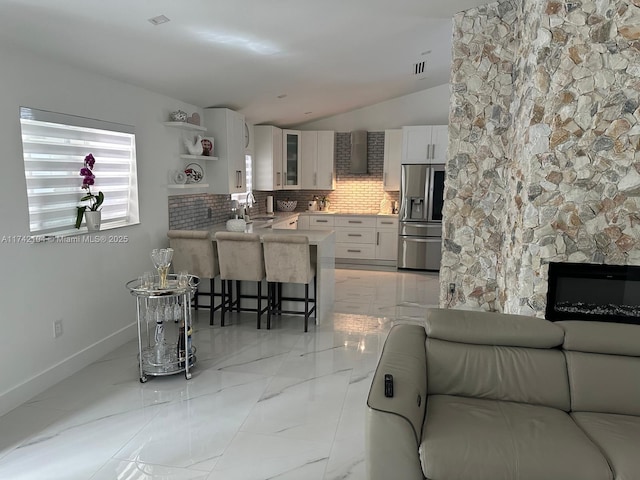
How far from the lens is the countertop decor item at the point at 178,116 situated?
15.6ft

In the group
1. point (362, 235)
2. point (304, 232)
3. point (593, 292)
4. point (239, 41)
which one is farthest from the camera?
point (362, 235)

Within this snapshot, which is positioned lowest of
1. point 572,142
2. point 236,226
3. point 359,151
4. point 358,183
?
point 236,226

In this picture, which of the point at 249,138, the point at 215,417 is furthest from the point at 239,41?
the point at 249,138

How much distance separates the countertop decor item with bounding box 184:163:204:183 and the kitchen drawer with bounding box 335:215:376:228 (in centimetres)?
302

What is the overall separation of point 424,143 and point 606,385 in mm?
5448

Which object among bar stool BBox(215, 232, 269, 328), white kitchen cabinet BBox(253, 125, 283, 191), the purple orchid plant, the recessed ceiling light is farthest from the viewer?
white kitchen cabinet BBox(253, 125, 283, 191)

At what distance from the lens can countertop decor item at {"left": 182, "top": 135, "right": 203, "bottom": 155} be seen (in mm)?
5097

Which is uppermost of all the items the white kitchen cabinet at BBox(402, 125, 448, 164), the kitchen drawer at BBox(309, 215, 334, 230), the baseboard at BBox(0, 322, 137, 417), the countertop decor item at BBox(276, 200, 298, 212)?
the white kitchen cabinet at BBox(402, 125, 448, 164)

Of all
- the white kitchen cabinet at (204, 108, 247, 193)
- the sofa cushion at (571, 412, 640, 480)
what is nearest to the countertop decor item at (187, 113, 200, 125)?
the white kitchen cabinet at (204, 108, 247, 193)

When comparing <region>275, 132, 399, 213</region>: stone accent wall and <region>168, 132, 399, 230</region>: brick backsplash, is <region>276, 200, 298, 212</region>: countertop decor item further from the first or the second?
<region>275, 132, 399, 213</region>: stone accent wall

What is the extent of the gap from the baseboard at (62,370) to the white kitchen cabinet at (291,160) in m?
4.29

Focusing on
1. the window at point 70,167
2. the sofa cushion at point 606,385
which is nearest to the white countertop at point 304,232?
the window at point 70,167

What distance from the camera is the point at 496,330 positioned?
2.48 metres

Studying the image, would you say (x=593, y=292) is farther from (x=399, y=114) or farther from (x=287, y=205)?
(x=287, y=205)
